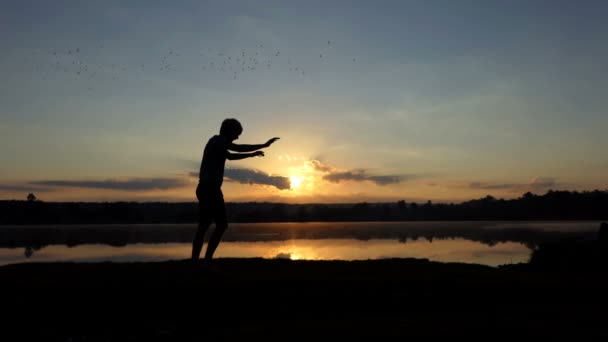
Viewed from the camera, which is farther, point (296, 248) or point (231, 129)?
point (296, 248)

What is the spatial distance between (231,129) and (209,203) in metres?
1.76

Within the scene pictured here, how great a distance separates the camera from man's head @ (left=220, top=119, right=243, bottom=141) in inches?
440

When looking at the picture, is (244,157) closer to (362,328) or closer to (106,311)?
(106,311)

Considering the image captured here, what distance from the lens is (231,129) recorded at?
36.8 ft

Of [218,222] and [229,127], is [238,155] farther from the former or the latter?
[218,222]

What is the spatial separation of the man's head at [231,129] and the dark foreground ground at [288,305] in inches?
119

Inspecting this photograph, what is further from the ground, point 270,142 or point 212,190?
point 270,142

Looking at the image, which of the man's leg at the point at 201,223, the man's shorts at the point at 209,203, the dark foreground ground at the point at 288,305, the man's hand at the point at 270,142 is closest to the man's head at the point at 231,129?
the man's hand at the point at 270,142

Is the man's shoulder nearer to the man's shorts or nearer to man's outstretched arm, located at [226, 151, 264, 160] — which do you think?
man's outstretched arm, located at [226, 151, 264, 160]

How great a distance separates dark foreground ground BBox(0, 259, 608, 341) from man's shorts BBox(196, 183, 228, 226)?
115cm

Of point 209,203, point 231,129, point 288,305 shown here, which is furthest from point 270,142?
point 288,305

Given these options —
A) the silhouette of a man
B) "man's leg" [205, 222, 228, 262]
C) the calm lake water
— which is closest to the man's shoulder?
the silhouette of a man

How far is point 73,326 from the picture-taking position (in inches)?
300

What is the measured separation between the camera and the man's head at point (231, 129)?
11.2 metres
